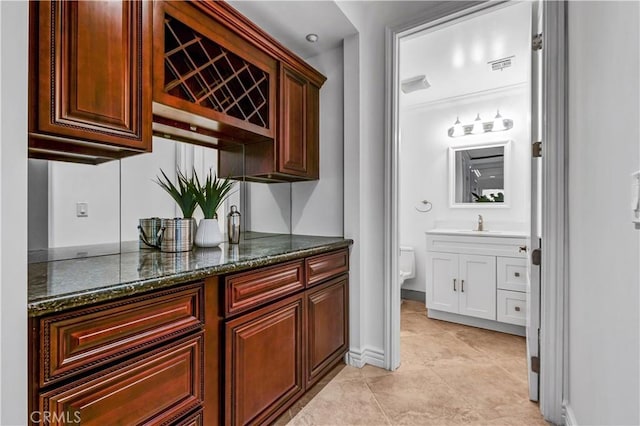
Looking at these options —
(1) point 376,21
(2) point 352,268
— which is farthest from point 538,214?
(1) point 376,21

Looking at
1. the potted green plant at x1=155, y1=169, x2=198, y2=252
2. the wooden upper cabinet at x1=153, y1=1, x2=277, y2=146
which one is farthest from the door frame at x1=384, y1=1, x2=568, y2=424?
→ the potted green plant at x1=155, y1=169, x2=198, y2=252

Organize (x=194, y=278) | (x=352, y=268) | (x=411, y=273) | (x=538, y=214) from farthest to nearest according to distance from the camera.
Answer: (x=411, y=273) < (x=352, y=268) < (x=538, y=214) < (x=194, y=278)

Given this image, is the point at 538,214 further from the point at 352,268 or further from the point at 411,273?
the point at 411,273

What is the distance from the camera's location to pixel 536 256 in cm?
176

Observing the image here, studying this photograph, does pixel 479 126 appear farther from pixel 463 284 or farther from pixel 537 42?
pixel 537 42

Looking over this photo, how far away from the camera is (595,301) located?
1.20m

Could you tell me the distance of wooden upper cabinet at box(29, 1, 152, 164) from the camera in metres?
1.02

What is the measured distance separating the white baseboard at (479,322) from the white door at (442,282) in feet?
0.24

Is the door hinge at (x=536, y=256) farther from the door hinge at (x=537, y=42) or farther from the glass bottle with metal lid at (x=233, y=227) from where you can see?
the glass bottle with metal lid at (x=233, y=227)

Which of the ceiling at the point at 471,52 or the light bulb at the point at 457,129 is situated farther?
the light bulb at the point at 457,129

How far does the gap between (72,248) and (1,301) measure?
0.84 metres

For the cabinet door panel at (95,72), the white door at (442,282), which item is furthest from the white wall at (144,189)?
the white door at (442,282)

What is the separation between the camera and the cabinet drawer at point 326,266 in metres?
1.86

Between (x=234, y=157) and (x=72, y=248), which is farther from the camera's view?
(x=234, y=157)
